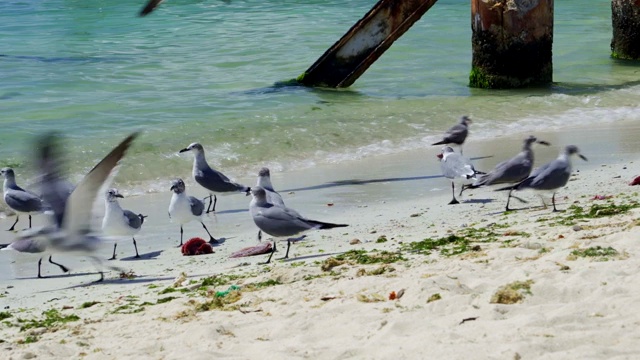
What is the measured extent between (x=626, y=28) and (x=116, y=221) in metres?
12.3

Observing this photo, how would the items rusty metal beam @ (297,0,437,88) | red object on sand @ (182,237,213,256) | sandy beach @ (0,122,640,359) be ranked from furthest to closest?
rusty metal beam @ (297,0,437,88) < red object on sand @ (182,237,213,256) < sandy beach @ (0,122,640,359)

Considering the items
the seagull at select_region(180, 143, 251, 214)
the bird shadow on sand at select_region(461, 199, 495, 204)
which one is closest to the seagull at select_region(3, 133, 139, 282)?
the seagull at select_region(180, 143, 251, 214)

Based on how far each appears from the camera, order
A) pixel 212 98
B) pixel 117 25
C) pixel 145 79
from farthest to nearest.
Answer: pixel 117 25, pixel 145 79, pixel 212 98

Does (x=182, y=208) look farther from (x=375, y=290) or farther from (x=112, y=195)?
(x=375, y=290)

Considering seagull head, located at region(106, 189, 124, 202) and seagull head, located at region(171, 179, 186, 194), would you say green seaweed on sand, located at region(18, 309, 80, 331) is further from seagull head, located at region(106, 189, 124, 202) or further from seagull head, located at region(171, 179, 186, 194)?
seagull head, located at region(171, 179, 186, 194)

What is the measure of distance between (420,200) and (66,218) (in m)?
3.43

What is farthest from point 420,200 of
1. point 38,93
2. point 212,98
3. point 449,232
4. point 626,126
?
point 38,93

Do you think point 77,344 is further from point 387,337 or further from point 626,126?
point 626,126

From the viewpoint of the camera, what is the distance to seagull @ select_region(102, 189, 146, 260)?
8258 millimetres

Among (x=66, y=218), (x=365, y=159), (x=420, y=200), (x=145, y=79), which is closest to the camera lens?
(x=66, y=218)

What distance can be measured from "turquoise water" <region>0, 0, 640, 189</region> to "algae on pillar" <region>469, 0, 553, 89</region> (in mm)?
292

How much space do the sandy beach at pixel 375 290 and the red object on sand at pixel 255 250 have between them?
161mm

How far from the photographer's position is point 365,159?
12352mm

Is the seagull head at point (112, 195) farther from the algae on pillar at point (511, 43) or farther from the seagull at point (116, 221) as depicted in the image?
the algae on pillar at point (511, 43)
